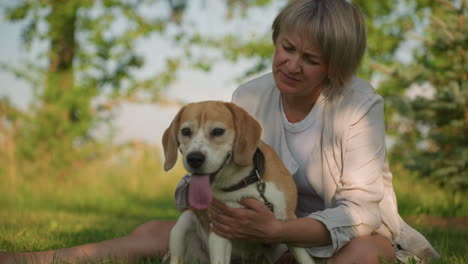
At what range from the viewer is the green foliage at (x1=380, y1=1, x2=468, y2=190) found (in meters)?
6.55

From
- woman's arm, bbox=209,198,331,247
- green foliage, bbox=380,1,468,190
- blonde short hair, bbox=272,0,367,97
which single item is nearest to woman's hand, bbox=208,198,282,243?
woman's arm, bbox=209,198,331,247

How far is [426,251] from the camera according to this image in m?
3.13

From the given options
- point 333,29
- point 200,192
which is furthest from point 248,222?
point 333,29

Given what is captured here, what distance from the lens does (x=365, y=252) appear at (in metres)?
2.78

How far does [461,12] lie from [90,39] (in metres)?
7.10

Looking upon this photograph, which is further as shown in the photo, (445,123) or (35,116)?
(35,116)

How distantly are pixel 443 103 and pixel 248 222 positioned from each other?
4848 millimetres

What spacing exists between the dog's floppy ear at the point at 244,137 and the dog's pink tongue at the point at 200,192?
0.71ft

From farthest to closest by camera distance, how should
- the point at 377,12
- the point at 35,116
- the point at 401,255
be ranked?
1. the point at 377,12
2. the point at 35,116
3. the point at 401,255

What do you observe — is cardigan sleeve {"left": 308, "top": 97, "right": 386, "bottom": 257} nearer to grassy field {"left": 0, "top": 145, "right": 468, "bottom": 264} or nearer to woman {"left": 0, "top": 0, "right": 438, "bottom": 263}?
woman {"left": 0, "top": 0, "right": 438, "bottom": 263}

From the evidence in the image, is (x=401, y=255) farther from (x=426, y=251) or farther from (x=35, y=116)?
(x=35, y=116)

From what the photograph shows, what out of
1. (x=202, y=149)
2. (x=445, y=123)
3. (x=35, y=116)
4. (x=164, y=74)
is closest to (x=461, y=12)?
(x=445, y=123)

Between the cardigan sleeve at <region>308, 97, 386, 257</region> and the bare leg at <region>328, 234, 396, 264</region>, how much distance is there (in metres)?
0.04

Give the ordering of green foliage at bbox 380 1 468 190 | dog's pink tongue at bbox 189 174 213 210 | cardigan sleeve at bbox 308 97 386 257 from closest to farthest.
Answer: dog's pink tongue at bbox 189 174 213 210 → cardigan sleeve at bbox 308 97 386 257 → green foliage at bbox 380 1 468 190
